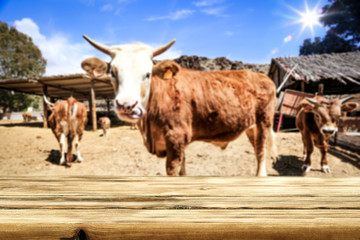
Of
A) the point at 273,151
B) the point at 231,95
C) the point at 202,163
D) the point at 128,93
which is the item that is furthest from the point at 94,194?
the point at 202,163

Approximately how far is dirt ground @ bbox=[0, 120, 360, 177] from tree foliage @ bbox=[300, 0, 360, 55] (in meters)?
25.6

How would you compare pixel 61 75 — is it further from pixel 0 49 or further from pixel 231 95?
pixel 0 49

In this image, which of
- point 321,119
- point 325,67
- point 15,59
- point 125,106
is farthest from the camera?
point 15,59

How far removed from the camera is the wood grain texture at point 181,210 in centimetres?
43

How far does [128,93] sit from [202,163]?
384cm

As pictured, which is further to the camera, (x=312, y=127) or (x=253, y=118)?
Result: (x=312, y=127)

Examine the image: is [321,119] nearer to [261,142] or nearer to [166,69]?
[261,142]

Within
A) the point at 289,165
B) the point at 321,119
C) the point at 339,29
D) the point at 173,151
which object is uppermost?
the point at 339,29

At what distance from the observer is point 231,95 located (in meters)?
2.82

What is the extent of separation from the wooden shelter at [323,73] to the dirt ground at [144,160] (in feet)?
17.5

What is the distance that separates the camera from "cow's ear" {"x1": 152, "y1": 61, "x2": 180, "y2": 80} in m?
2.48

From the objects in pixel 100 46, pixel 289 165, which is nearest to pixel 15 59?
pixel 100 46

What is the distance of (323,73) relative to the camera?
10.8 meters

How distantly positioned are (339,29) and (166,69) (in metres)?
35.3
